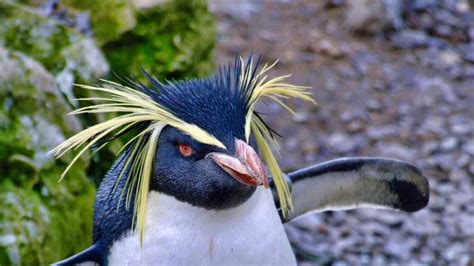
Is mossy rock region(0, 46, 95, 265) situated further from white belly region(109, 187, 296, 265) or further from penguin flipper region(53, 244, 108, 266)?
white belly region(109, 187, 296, 265)

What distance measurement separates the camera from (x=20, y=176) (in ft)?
8.89

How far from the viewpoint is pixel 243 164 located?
191 centimetres

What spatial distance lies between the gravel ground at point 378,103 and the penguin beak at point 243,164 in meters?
2.07

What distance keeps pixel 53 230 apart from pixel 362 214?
1.97 metres

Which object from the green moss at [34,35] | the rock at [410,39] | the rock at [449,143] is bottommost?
the rock at [449,143]

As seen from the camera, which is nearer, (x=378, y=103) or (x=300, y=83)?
(x=378, y=103)

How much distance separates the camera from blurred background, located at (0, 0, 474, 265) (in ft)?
9.12

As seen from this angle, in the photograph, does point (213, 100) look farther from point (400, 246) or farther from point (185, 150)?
point (400, 246)

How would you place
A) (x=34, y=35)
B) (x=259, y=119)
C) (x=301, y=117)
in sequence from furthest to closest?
(x=301, y=117) → (x=34, y=35) → (x=259, y=119)

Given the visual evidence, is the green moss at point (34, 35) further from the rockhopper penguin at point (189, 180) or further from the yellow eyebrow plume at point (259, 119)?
the yellow eyebrow plume at point (259, 119)

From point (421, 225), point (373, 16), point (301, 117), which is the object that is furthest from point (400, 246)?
point (373, 16)

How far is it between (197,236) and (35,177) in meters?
0.82

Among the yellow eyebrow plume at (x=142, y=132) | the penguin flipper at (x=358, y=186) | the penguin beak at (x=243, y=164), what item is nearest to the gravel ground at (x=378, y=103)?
the penguin flipper at (x=358, y=186)

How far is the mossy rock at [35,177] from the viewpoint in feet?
8.38
